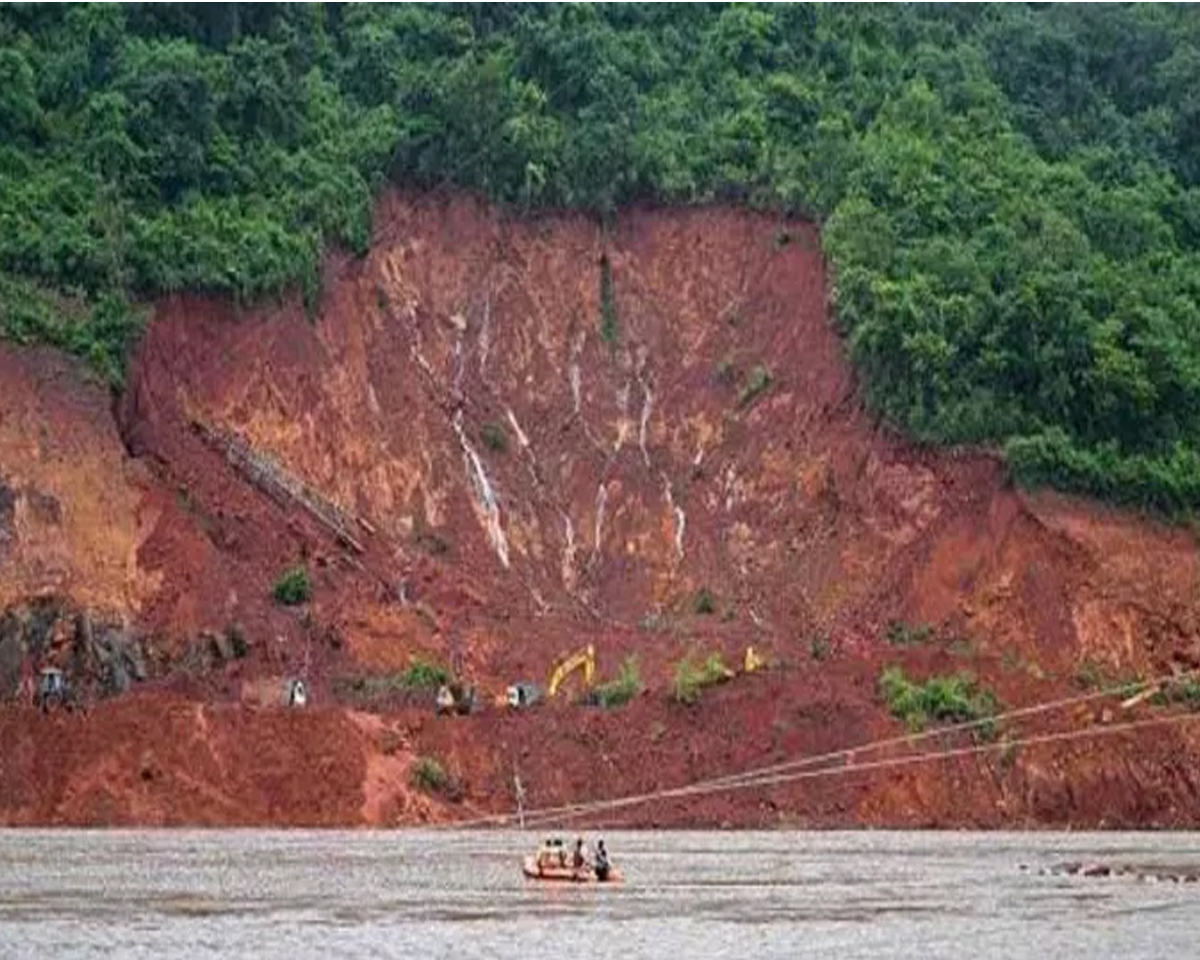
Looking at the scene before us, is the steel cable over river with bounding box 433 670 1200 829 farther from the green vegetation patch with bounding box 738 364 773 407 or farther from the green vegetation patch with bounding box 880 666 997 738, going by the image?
the green vegetation patch with bounding box 738 364 773 407

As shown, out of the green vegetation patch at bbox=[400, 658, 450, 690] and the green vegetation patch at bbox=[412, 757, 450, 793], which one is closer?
the green vegetation patch at bbox=[412, 757, 450, 793]

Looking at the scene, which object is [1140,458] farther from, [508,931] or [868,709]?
[508,931]

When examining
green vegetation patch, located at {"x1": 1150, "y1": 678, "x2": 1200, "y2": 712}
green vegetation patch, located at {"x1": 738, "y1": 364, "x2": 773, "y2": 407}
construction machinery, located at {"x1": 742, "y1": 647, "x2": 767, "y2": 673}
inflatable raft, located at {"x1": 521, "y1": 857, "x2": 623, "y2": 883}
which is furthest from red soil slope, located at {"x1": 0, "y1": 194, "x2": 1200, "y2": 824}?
inflatable raft, located at {"x1": 521, "y1": 857, "x2": 623, "y2": 883}

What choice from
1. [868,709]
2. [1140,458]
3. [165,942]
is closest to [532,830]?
[868,709]

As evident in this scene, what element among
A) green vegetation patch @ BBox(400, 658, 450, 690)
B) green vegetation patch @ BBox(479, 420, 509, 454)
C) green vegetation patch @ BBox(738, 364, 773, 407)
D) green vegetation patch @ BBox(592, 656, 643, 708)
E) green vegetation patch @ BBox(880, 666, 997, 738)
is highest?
green vegetation patch @ BBox(738, 364, 773, 407)

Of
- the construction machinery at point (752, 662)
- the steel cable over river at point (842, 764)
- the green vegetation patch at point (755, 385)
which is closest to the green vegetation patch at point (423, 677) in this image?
the steel cable over river at point (842, 764)

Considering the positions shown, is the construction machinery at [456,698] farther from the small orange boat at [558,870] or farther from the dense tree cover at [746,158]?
the small orange boat at [558,870]
